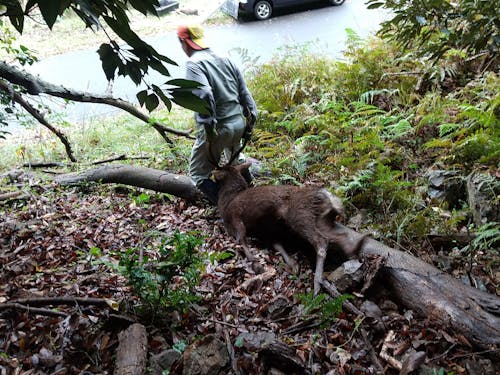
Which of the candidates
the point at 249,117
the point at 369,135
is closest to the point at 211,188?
the point at 249,117

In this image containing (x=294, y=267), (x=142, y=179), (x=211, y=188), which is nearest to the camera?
(x=294, y=267)

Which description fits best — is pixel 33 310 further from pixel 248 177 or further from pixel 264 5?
pixel 264 5

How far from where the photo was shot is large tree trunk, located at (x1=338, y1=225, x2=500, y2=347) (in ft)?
9.34

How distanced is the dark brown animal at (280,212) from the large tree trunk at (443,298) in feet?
1.50

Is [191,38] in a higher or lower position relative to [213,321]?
higher

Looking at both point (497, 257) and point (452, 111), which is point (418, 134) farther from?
point (497, 257)

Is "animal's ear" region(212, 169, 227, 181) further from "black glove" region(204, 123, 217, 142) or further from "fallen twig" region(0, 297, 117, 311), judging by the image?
"fallen twig" region(0, 297, 117, 311)

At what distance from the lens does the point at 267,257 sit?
4418 millimetres

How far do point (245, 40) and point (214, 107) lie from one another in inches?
290

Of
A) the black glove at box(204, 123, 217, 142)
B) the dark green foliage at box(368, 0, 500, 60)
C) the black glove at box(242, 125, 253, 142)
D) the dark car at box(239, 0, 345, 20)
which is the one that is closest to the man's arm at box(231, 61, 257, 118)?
the black glove at box(242, 125, 253, 142)

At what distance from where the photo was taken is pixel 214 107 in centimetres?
498

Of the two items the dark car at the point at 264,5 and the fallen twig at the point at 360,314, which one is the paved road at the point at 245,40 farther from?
the fallen twig at the point at 360,314

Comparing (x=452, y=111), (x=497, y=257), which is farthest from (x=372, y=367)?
(x=452, y=111)

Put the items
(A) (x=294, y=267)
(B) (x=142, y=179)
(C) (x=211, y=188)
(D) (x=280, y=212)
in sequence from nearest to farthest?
(A) (x=294, y=267)
(D) (x=280, y=212)
(C) (x=211, y=188)
(B) (x=142, y=179)
